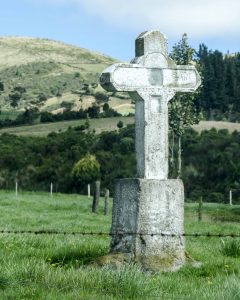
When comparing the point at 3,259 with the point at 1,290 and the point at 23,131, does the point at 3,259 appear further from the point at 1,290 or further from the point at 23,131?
the point at 23,131

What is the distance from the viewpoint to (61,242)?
11.5 metres

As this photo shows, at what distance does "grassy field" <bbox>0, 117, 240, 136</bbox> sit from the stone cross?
80.3 meters

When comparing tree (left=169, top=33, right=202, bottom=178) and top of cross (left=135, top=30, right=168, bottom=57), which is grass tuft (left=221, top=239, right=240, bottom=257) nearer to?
top of cross (left=135, top=30, right=168, bottom=57)

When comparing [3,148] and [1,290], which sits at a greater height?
[3,148]

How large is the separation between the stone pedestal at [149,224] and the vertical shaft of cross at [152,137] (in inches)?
10.8

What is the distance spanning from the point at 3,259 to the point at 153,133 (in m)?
2.73

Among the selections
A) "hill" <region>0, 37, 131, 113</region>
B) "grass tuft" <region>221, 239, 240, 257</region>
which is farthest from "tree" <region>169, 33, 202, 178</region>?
"hill" <region>0, 37, 131, 113</region>

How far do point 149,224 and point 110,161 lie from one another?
63.6 metres

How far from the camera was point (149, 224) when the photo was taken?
380 inches

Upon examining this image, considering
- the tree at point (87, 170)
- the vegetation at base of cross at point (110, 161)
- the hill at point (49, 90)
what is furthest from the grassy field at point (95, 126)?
the hill at point (49, 90)

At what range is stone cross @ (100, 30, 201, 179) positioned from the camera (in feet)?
33.1

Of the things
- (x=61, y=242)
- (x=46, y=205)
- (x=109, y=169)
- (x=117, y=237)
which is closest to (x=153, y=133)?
(x=117, y=237)

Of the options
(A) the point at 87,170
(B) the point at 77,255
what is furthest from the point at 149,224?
(A) the point at 87,170

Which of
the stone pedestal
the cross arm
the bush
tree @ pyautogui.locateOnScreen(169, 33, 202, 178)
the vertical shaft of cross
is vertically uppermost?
tree @ pyautogui.locateOnScreen(169, 33, 202, 178)
